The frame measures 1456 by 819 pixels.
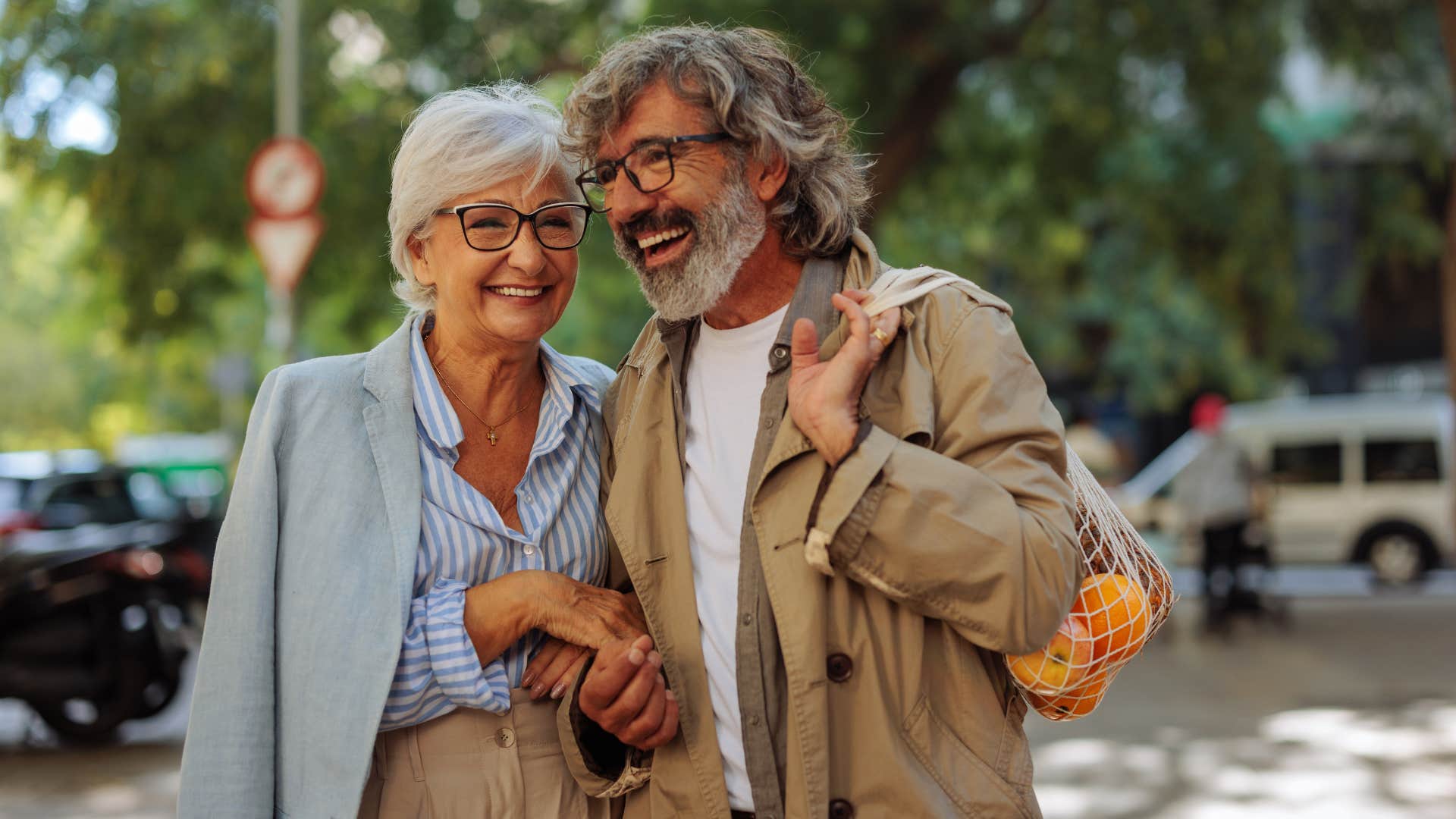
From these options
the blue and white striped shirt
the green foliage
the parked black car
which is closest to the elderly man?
the blue and white striped shirt

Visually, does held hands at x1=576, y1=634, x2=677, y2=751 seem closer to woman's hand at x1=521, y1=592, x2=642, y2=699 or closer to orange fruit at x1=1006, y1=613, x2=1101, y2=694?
woman's hand at x1=521, y1=592, x2=642, y2=699

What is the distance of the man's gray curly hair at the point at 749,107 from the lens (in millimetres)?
2588

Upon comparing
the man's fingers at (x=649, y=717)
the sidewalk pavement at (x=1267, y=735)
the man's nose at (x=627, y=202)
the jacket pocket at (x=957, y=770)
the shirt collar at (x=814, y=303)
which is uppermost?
the man's nose at (x=627, y=202)

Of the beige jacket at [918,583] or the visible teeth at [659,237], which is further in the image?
the visible teeth at [659,237]

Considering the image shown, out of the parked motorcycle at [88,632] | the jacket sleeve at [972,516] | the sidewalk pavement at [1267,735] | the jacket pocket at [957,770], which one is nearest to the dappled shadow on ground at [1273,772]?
the sidewalk pavement at [1267,735]

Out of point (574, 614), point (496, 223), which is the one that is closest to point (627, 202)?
point (496, 223)

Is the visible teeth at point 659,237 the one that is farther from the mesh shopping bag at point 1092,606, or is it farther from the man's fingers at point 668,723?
the man's fingers at point 668,723

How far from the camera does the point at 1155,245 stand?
1311cm

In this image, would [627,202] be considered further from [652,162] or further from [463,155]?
[463,155]

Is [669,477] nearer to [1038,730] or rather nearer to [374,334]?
[1038,730]

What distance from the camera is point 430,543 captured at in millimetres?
2568

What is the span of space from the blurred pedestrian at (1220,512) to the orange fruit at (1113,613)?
11.2 meters

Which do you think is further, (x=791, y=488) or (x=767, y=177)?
(x=767, y=177)

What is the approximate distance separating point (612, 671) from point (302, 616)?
0.55 metres
